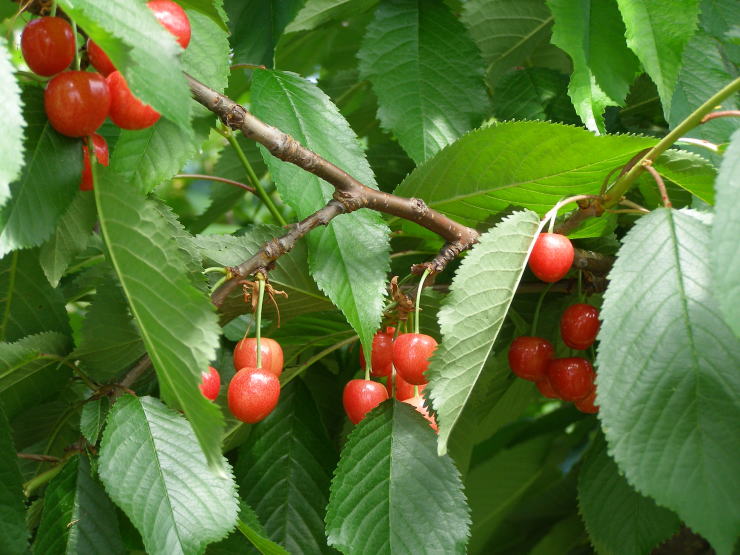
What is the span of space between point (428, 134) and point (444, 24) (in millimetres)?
192

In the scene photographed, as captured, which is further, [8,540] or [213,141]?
[213,141]

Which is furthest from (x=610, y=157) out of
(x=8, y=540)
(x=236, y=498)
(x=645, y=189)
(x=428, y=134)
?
(x=8, y=540)

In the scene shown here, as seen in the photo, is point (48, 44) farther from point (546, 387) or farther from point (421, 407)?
point (546, 387)

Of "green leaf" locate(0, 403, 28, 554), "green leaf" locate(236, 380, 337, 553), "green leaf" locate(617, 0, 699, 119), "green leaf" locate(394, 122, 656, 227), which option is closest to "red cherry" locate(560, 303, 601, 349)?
"green leaf" locate(394, 122, 656, 227)

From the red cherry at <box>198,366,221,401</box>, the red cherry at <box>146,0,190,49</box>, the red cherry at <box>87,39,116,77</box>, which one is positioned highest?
the red cherry at <box>146,0,190,49</box>

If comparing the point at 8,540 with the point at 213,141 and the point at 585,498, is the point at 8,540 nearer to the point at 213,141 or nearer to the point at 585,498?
the point at 585,498

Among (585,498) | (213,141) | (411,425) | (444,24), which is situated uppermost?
(444,24)

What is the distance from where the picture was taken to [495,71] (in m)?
1.24

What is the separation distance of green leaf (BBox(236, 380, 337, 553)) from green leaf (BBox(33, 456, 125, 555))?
0.22m

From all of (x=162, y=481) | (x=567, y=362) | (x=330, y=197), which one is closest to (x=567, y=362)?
(x=567, y=362)

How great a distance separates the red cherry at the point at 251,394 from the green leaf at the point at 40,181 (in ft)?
0.72

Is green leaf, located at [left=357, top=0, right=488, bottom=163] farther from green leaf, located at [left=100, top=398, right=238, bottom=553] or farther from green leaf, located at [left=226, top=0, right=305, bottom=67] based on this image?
green leaf, located at [left=100, top=398, right=238, bottom=553]

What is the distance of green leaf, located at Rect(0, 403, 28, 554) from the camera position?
30.3 inches

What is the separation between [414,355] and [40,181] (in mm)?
365
